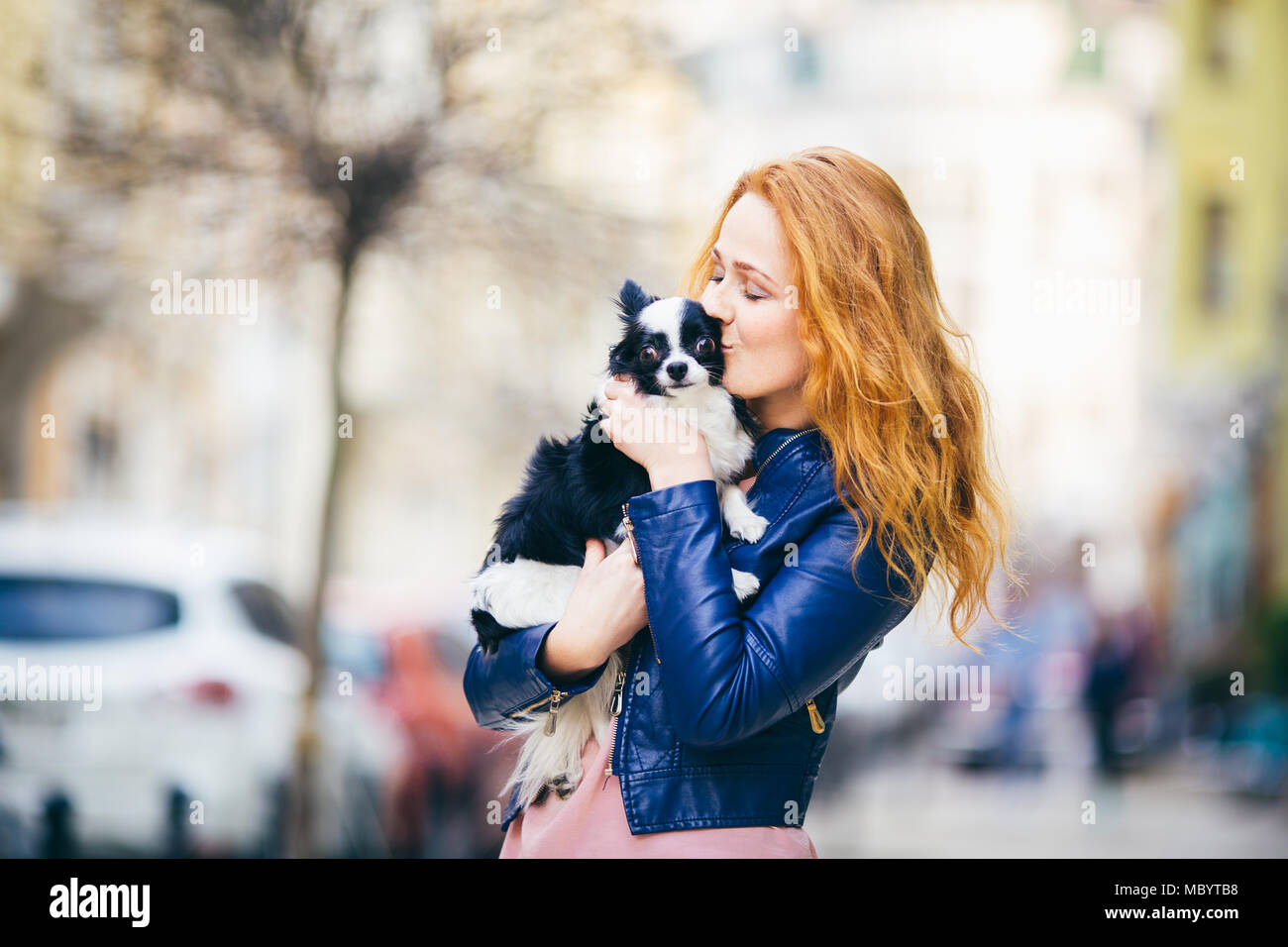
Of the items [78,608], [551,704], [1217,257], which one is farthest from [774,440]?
[1217,257]

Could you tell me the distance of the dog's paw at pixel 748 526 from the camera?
2369mm

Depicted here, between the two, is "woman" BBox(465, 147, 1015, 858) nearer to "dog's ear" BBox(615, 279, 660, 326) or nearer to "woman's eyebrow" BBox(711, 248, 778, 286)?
"woman's eyebrow" BBox(711, 248, 778, 286)

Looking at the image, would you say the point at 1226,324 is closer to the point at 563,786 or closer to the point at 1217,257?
the point at 1217,257

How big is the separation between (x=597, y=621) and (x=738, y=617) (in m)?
0.28

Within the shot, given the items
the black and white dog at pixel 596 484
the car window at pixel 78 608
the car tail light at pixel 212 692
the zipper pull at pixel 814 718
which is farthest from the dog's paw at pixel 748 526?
the car window at pixel 78 608

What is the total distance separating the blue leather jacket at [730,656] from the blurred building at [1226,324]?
15.1 metres

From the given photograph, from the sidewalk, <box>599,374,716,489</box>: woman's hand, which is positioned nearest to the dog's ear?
<box>599,374,716,489</box>: woman's hand

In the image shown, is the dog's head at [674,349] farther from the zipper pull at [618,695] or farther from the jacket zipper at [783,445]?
the zipper pull at [618,695]

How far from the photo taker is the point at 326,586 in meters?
6.14

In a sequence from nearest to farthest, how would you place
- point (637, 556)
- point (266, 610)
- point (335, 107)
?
point (637, 556)
point (335, 107)
point (266, 610)

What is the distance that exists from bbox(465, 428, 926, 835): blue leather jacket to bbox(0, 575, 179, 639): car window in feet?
16.2

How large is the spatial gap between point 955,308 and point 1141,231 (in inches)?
159

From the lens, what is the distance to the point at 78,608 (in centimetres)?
657
